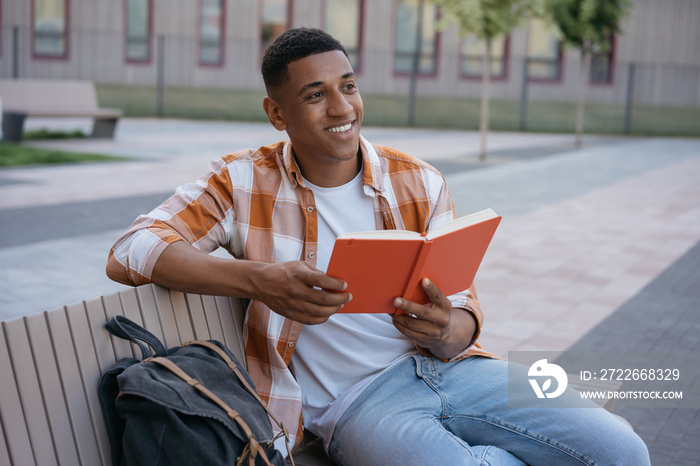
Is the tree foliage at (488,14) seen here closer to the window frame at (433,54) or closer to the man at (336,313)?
the window frame at (433,54)

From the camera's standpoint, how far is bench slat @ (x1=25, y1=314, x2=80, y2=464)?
1.93 metres

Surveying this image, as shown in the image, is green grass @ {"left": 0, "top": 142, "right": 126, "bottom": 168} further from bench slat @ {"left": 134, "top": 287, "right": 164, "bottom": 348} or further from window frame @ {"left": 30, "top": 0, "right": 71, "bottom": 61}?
window frame @ {"left": 30, "top": 0, "right": 71, "bottom": 61}

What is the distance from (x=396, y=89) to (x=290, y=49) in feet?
81.2

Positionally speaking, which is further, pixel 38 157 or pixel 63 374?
pixel 38 157

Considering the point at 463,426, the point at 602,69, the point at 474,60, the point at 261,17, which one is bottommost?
the point at 463,426

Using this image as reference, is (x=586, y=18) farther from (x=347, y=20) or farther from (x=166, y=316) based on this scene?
(x=166, y=316)

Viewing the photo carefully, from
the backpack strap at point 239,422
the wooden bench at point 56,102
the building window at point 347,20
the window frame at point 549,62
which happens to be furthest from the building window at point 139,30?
the backpack strap at point 239,422

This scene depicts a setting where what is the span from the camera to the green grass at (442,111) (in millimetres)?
25594

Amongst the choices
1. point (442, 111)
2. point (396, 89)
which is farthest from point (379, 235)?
point (396, 89)

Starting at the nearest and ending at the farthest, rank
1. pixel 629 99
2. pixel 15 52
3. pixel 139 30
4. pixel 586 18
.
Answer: pixel 586 18
pixel 15 52
pixel 629 99
pixel 139 30

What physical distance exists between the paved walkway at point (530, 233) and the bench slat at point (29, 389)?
284 cm

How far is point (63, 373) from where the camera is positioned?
199cm

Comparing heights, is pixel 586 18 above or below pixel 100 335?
above

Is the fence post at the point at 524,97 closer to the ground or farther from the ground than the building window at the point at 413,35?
closer to the ground
